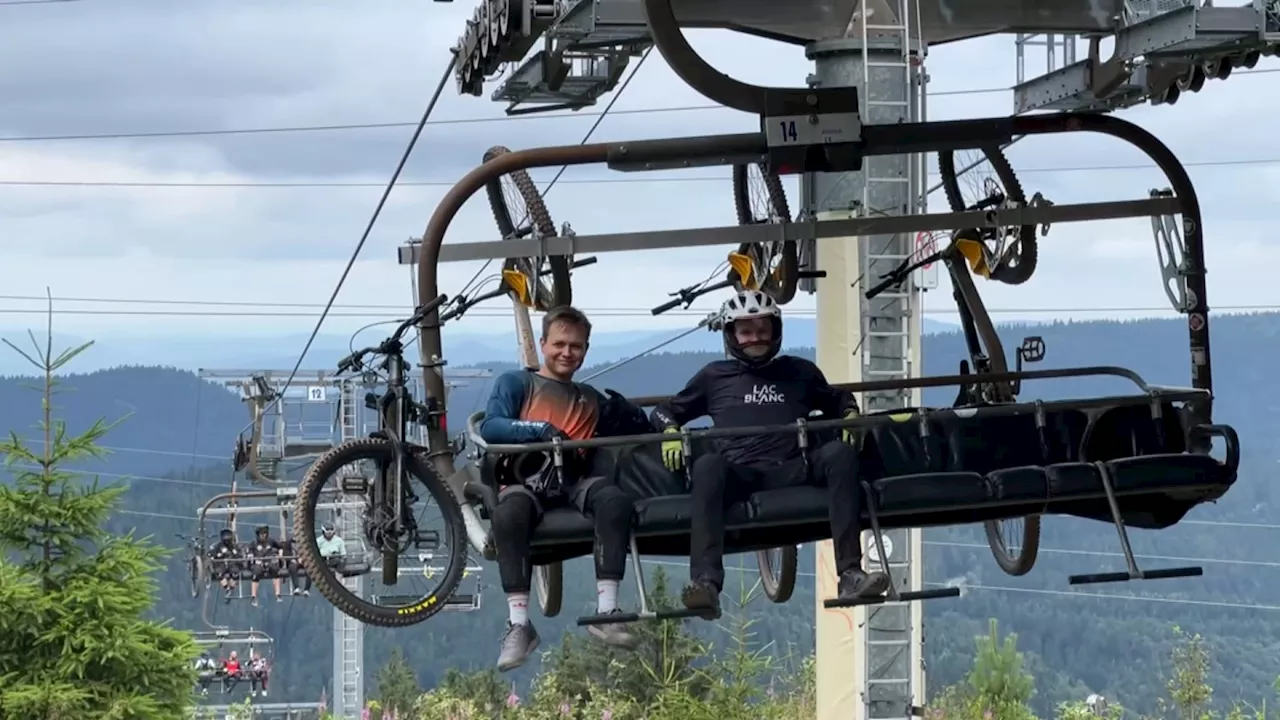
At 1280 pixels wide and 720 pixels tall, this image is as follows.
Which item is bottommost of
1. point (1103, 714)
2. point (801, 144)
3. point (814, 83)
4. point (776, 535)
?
point (1103, 714)

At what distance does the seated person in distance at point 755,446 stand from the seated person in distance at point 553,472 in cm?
24

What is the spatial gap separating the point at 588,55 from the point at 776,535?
5420 millimetres

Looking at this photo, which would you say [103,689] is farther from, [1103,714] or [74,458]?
[1103,714]

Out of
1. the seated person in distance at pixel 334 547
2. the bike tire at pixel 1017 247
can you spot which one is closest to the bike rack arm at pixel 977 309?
the bike tire at pixel 1017 247

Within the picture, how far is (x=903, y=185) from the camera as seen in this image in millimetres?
13945

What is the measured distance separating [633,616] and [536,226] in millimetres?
2377

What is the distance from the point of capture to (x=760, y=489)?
887 cm

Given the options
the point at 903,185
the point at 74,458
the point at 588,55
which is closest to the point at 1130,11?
the point at 903,185

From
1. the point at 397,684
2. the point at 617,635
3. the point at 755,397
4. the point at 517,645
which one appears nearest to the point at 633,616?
the point at 617,635

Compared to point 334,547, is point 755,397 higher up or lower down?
higher up

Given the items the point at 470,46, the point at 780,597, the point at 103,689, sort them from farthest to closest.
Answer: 1. the point at 103,689
2. the point at 470,46
3. the point at 780,597

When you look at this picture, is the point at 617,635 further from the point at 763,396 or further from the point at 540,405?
the point at 763,396

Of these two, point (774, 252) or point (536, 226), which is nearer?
point (536, 226)

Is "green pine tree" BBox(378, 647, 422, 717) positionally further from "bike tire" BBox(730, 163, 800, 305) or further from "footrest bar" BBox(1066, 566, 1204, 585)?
"footrest bar" BBox(1066, 566, 1204, 585)
